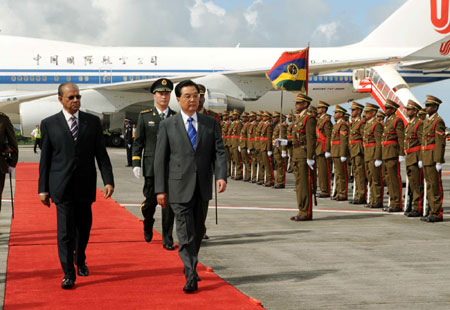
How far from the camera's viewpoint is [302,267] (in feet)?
19.9

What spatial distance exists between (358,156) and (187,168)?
6.94 metres

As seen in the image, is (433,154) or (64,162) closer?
(64,162)

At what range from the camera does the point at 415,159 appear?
980 cm

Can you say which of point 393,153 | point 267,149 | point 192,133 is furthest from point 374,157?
point 192,133

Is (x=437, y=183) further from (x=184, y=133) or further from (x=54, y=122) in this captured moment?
(x=54, y=122)

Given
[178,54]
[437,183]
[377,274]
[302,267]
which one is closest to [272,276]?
[302,267]

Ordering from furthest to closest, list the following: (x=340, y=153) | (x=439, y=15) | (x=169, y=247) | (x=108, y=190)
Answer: (x=439, y=15), (x=340, y=153), (x=169, y=247), (x=108, y=190)

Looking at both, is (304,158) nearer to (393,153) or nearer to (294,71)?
(393,153)

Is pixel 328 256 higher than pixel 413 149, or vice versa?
pixel 413 149

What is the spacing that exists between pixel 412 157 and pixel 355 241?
280 centimetres

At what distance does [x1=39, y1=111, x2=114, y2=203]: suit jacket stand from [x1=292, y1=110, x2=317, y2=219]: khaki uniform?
170 inches

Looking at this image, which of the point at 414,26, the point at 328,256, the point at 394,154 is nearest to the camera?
the point at 328,256

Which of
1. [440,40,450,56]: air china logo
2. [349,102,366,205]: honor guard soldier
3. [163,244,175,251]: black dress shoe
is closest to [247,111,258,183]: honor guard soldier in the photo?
[349,102,366,205]: honor guard soldier

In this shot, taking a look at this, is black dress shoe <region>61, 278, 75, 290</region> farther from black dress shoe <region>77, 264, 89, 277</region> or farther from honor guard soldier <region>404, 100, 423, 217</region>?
honor guard soldier <region>404, 100, 423, 217</region>
